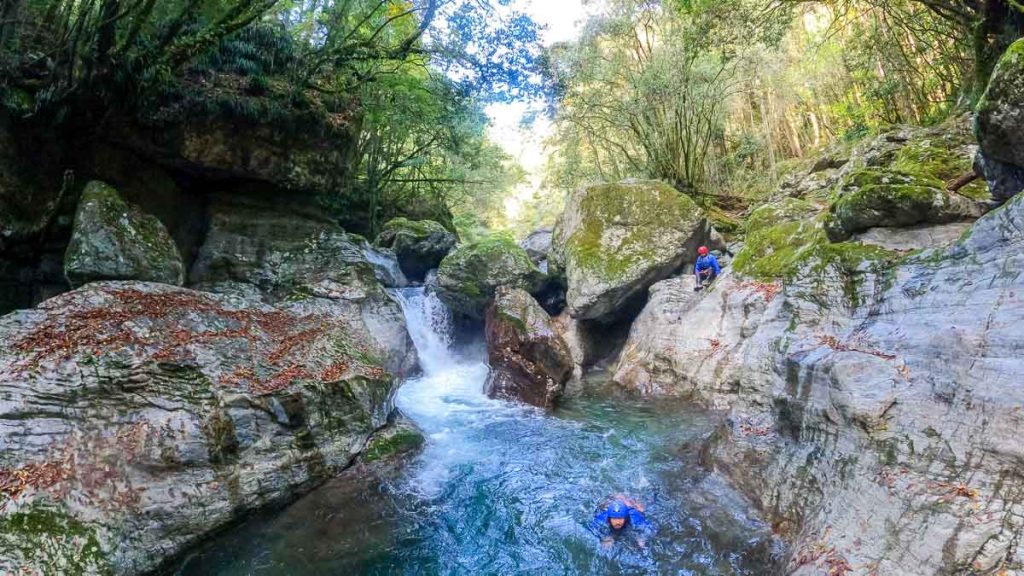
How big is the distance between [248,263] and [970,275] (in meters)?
13.6

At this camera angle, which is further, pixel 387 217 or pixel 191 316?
pixel 387 217

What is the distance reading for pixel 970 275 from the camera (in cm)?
454

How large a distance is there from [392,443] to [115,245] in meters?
6.43

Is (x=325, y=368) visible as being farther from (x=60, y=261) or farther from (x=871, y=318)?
(x=871, y=318)

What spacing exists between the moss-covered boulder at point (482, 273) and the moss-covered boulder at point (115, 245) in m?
6.94

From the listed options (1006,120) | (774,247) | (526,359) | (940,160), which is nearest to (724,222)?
(774,247)

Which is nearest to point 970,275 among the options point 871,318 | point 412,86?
point 871,318

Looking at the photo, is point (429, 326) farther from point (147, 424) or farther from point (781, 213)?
point (781, 213)

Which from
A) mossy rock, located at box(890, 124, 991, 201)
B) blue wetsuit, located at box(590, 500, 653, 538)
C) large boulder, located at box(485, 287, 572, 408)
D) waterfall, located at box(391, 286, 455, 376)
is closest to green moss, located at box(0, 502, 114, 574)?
blue wetsuit, located at box(590, 500, 653, 538)

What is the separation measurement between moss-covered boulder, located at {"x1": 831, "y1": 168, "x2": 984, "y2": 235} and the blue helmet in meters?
5.54

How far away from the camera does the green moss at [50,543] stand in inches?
172

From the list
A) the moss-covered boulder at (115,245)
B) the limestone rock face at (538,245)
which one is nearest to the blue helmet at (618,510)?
the moss-covered boulder at (115,245)

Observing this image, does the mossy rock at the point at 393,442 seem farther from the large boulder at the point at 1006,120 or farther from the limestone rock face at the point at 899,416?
the large boulder at the point at 1006,120

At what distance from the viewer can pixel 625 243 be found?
14.0m
